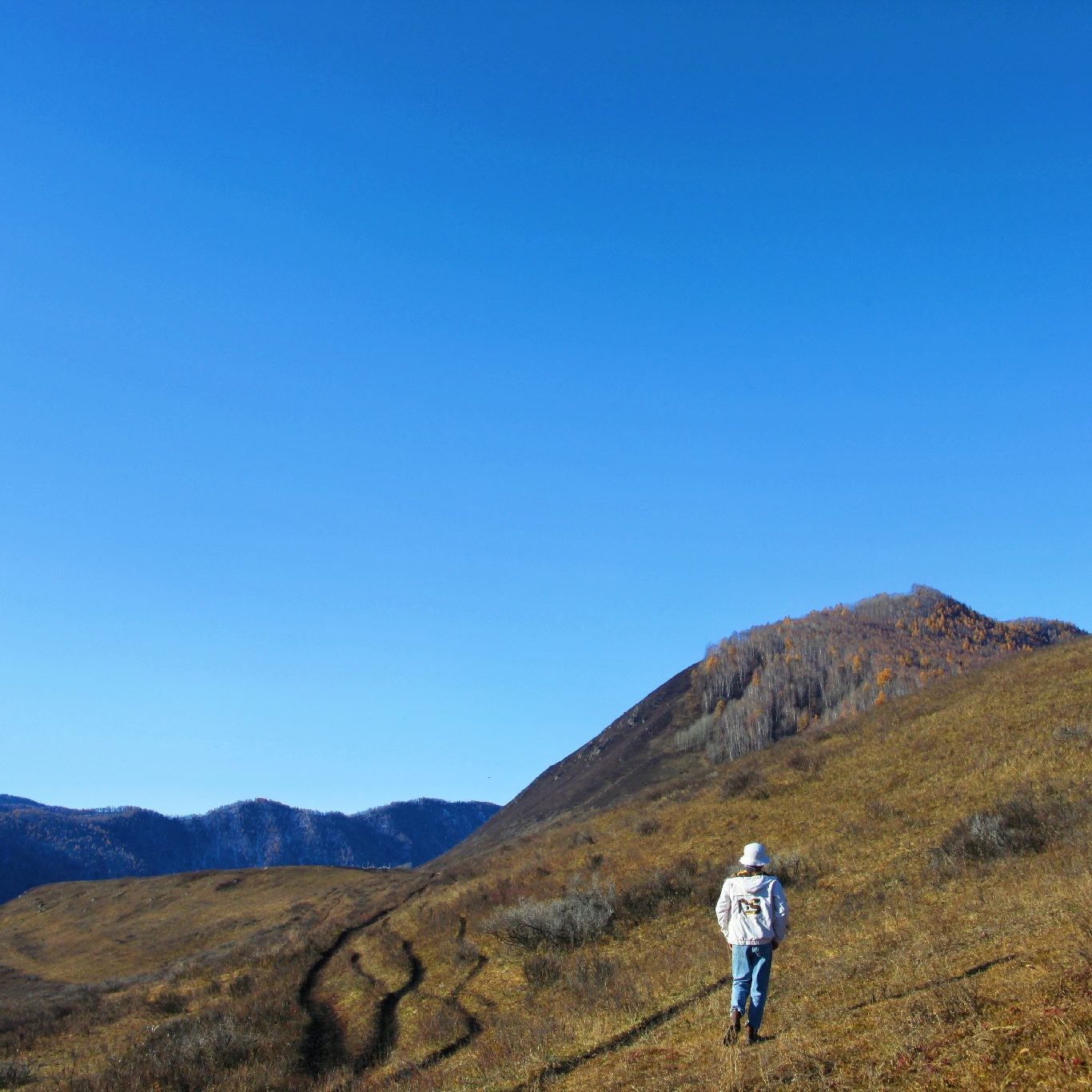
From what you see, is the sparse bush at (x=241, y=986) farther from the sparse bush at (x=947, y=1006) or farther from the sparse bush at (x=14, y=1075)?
the sparse bush at (x=947, y=1006)

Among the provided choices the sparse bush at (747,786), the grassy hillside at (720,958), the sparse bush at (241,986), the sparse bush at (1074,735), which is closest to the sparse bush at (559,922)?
the grassy hillside at (720,958)

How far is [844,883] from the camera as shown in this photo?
67.2ft

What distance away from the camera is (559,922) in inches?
916

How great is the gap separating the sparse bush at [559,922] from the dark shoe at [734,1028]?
13.8 metres

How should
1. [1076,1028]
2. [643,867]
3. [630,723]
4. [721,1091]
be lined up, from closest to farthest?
[1076,1028], [721,1091], [643,867], [630,723]

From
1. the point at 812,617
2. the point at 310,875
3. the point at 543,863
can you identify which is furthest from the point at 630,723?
the point at 543,863

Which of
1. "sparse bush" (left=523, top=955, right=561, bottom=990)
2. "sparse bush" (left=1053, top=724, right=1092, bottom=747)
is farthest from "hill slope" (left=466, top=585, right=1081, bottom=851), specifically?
"sparse bush" (left=523, top=955, right=561, bottom=990)

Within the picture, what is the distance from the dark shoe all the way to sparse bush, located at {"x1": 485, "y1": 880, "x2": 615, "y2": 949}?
1378 cm

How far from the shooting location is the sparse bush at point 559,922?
75.3 ft

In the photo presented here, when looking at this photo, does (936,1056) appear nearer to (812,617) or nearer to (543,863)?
(543,863)

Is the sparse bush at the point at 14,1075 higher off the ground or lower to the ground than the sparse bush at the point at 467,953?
lower

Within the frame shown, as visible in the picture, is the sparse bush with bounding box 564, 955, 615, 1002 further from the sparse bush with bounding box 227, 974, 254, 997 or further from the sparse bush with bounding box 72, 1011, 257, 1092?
the sparse bush with bounding box 227, 974, 254, 997

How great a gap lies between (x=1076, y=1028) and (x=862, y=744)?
99.4 feet

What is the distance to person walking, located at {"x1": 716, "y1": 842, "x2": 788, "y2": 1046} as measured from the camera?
9.67 meters
